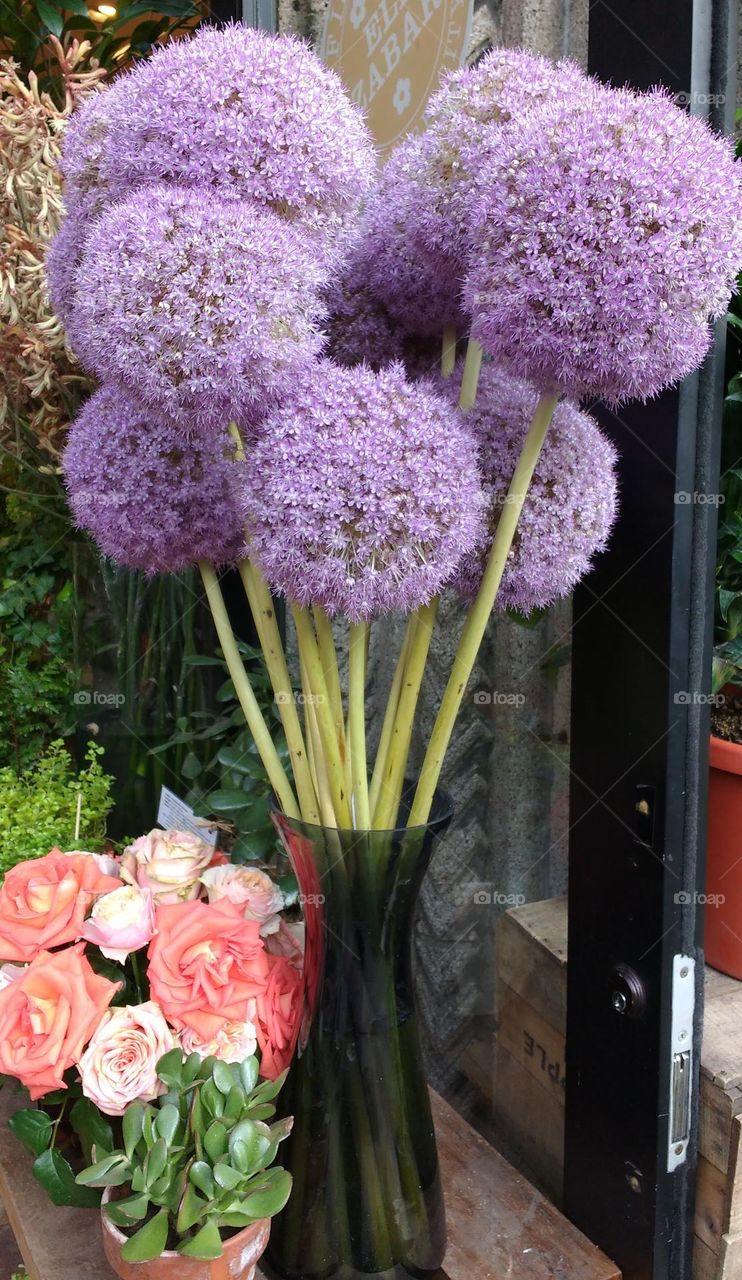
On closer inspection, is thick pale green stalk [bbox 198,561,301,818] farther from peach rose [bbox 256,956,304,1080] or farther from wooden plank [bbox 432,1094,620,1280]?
wooden plank [bbox 432,1094,620,1280]

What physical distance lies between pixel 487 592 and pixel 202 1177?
37cm

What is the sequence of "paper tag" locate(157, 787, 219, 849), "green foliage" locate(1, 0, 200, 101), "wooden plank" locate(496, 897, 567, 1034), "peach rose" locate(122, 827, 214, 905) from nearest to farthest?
"peach rose" locate(122, 827, 214, 905) → "wooden plank" locate(496, 897, 567, 1034) → "paper tag" locate(157, 787, 219, 849) → "green foliage" locate(1, 0, 200, 101)

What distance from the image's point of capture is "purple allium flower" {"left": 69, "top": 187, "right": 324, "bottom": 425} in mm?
417

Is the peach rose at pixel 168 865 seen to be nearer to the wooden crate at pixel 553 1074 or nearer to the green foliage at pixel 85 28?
the wooden crate at pixel 553 1074

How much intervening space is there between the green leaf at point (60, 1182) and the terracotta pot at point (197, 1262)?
6 cm

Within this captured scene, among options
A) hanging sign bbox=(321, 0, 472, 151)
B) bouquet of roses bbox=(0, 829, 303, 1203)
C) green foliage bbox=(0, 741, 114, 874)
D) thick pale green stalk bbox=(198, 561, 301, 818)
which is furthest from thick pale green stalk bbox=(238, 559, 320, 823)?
hanging sign bbox=(321, 0, 472, 151)

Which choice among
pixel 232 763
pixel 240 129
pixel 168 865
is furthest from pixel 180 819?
pixel 240 129

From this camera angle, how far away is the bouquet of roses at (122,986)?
1.97 ft

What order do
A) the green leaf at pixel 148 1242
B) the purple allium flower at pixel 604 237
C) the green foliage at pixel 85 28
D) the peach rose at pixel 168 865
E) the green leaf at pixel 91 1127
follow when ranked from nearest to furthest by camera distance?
the purple allium flower at pixel 604 237 → the green leaf at pixel 148 1242 → the green leaf at pixel 91 1127 → the peach rose at pixel 168 865 → the green foliage at pixel 85 28

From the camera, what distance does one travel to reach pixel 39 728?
163 cm

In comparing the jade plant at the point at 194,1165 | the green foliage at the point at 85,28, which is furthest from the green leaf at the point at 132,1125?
the green foliage at the point at 85,28

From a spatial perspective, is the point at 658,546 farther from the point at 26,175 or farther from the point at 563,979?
the point at 26,175

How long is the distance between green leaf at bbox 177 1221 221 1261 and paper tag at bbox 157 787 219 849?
45 centimetres

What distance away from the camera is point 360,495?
0.42 meters
